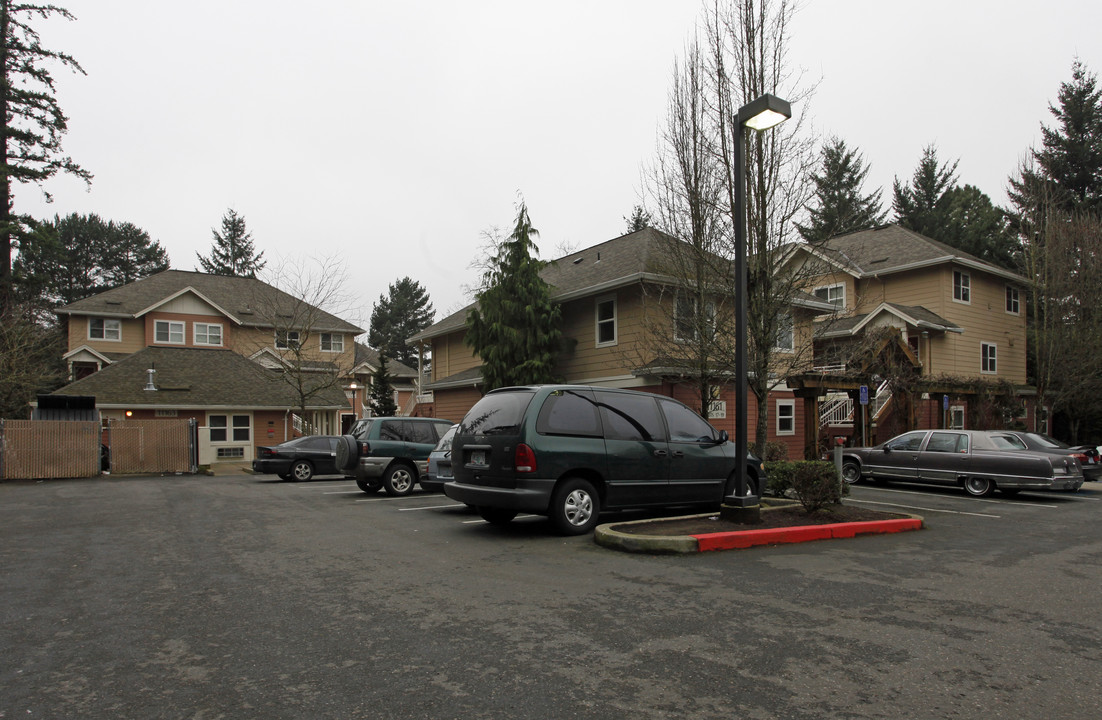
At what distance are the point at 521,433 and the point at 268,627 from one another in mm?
4143

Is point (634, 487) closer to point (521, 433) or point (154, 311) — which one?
point (521, 433)

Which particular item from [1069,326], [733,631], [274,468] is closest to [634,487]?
[733,631]

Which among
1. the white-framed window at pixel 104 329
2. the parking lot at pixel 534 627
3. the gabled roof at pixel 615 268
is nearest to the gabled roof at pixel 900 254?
the gabled roof at pixel 615 268

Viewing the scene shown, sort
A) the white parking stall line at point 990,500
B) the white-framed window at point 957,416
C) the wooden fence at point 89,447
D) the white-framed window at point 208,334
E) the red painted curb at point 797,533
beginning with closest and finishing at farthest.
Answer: the red painted curb at point 797,533 < the white parking stall line at point 990,500 < the wooden fence at point 89,447 < the white-framed window at point 957,416 < the white-framed window at point 208,334

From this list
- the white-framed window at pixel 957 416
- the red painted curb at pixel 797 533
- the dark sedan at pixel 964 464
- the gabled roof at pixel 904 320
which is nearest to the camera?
the red painted curb at pixel 797 533

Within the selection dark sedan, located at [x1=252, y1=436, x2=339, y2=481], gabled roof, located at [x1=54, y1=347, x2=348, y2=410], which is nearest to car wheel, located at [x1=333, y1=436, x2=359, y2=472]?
dark sedan, located at [x1=252, y1=436, x2=339, y2=481]

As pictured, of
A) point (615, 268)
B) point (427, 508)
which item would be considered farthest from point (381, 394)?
point (427, 508)

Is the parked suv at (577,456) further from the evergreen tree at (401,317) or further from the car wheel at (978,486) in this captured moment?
the evergreen tree at (401,317)

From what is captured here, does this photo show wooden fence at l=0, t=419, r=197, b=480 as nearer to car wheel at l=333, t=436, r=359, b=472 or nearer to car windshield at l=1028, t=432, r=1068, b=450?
car wheel at l=333, t=436, r=359, b=472

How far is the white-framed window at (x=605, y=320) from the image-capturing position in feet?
69.9

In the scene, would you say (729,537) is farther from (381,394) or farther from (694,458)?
(381,394)

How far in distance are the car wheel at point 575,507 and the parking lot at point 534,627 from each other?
24cm

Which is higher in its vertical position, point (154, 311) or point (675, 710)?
point (154, 311)

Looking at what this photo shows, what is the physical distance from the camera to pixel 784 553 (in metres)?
7.96
